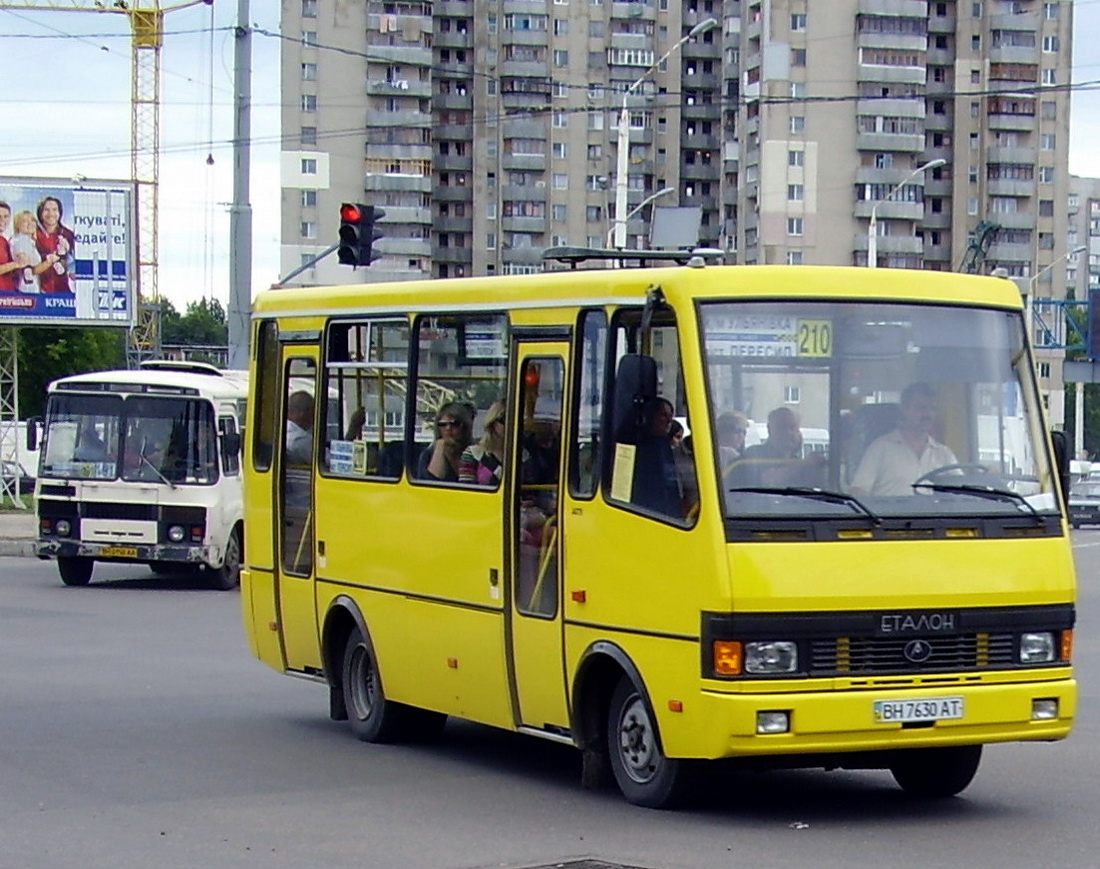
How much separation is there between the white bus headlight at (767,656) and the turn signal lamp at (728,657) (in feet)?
0.11

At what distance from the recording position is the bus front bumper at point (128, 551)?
87.1 feet

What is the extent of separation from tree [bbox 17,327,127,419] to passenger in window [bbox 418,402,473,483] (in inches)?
1986

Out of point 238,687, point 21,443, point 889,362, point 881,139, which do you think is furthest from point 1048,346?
point 889,362

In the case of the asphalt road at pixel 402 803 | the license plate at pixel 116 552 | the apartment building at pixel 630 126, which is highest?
the apartment building at pixel 630 126

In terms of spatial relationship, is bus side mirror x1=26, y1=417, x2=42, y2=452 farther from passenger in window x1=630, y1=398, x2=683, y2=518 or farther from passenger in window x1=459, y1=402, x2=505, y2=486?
passenger in window x1=630, y1=398, x2=683, y2=518

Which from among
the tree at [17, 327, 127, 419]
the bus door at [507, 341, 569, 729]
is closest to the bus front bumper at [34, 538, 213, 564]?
the bus door at [507, 341, 569, 729]

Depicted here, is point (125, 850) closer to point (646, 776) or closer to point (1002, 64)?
point (646, 776)

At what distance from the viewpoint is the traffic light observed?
2628cm

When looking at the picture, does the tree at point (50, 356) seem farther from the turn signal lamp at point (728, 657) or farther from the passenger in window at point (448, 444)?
the turn signal lamp at point (728, 657)

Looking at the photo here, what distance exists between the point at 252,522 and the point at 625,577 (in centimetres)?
485

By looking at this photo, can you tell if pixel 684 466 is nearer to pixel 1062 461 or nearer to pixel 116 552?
pixel 1062 461

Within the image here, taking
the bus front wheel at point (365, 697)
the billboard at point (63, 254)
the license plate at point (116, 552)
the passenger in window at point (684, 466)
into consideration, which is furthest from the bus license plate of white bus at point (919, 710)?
the billboard at point (63, 254)

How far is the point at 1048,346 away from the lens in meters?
73.4

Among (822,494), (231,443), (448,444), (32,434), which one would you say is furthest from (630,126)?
(822,494)
